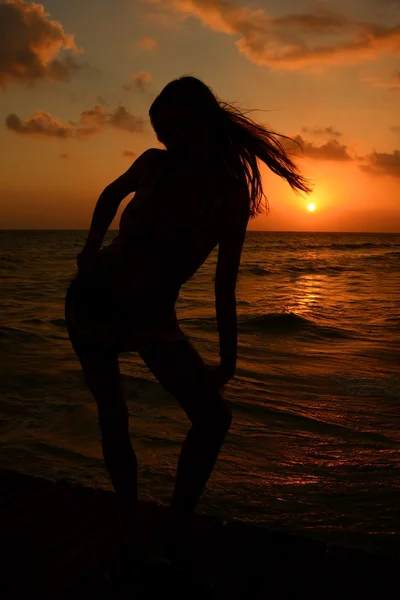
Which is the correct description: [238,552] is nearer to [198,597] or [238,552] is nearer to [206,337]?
[198,597]

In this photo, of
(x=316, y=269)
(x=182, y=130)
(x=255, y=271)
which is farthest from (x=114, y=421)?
(x=316, y=269)

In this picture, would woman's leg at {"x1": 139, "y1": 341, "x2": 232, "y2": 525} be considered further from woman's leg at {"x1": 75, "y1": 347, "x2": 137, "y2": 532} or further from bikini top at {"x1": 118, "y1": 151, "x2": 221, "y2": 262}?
bikini top at {"x1": 118, "y1": 151, "x2": 221, "y2": 262}

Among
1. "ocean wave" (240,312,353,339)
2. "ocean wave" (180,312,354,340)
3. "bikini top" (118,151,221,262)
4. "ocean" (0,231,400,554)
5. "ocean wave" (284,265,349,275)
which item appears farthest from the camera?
"ocean wave" (284,265,349,275)

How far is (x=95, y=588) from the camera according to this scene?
9.91ft

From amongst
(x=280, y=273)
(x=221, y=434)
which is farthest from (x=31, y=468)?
(x=280, y=273)

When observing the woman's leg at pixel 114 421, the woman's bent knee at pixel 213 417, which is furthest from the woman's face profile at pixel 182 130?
the woman's bent knee at pixel 213 417

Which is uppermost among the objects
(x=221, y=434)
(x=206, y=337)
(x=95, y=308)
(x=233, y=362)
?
(x=95, y=308)

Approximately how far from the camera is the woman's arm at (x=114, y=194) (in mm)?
2656

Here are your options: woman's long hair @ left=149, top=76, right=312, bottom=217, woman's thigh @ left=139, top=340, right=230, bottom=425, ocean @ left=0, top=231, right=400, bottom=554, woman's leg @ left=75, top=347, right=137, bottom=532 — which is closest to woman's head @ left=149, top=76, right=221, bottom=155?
woman's long hair @ left=149, top=76, right=312, bottom=217

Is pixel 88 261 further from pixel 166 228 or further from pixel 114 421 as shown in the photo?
pixel 114 421

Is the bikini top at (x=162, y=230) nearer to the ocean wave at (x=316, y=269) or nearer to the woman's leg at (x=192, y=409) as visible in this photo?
the woman's leg at (x=192, y=409)

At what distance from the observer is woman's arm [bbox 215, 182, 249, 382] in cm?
254

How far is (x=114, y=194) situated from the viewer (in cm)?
274

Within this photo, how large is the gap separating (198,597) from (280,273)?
136 ft
